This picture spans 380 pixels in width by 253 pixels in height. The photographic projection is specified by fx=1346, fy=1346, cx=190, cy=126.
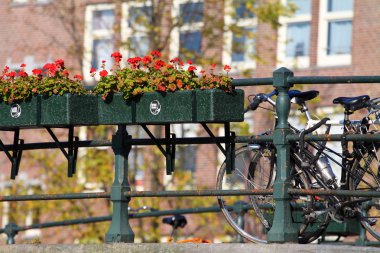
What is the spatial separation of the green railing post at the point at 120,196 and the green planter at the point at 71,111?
211 millimetres

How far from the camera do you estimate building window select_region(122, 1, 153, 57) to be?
25.4m

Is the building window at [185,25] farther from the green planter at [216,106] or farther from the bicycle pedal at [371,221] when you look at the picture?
the green planter at [216,106]

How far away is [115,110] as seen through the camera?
356 inches

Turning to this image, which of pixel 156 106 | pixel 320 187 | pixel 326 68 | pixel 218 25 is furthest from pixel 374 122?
pixel 326 68

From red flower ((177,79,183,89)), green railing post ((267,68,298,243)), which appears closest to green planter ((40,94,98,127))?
red flower ((177,79,183,89))

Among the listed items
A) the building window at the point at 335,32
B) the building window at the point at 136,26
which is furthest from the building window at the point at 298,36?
the building window at the point at 136,26

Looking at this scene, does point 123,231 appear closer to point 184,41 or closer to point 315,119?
point 315,119

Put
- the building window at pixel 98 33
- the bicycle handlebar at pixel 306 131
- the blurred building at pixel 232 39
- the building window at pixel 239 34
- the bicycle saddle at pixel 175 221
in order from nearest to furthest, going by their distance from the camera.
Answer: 1. the bicycle handlebar at pixel 306 131
2. the bicycle saddle at pixel 175 221
3. the building window at pixel 239 34
4. the blurred building at pixel 232 39
5. the building window at pixel 98 33

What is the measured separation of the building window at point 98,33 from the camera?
2816 centimetres

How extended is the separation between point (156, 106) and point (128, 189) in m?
0.66

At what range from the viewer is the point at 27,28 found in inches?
1260

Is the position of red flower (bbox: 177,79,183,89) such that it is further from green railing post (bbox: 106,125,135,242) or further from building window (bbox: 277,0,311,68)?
building window (bbox: 277,0,311,68)

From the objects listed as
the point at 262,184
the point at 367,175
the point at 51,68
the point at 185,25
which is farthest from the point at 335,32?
the point at 367,175

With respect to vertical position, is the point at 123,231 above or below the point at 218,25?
below
